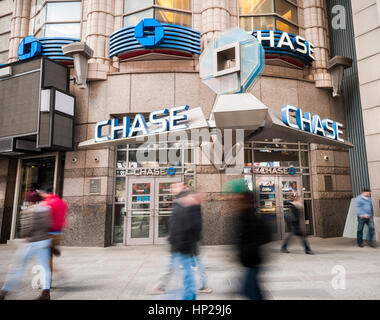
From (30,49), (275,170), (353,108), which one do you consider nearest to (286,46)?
(353,108)

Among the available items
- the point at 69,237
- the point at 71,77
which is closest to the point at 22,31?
the point at 71,77

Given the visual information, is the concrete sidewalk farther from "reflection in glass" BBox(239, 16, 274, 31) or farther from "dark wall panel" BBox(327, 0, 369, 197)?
"reflection in glass" BBox(239, 16, 274, 31)

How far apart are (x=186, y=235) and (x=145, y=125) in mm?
5746

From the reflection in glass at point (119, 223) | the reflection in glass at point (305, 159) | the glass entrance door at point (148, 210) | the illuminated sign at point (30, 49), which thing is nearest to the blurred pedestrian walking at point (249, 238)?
the glass entrance door at point (148, 210)

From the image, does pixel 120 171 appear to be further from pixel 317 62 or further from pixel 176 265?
pixel 317 62

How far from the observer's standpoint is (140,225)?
10.5m

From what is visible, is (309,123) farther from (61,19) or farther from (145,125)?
(61,19)

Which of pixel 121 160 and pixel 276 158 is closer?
pixel 121 160

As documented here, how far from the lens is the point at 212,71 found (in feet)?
28.4

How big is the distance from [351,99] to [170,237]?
38.4 feet

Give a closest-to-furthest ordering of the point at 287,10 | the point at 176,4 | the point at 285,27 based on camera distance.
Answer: the point at 176,4 < the point at 285,27 < the point at 287,10

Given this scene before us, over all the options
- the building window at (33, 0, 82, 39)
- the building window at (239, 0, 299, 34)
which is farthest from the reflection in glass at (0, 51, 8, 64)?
the building window at (239, 0, 299, 34)

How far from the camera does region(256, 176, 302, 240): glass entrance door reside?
11.0 m

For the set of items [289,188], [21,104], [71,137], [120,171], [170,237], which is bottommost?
[170,237]
